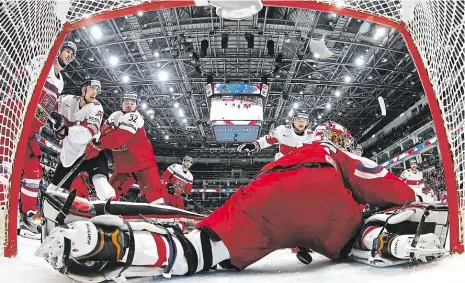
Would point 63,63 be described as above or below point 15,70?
above

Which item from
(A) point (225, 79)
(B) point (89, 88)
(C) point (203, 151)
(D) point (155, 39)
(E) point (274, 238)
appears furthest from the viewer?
(C) point (203, 151)

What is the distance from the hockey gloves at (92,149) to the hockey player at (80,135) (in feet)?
0.15

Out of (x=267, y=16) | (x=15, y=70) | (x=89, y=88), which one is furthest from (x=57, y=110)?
(x=267, y=16)

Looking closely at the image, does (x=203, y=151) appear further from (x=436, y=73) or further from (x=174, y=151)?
(x=436, y=73)

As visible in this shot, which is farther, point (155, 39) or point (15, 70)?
point (155, 39)

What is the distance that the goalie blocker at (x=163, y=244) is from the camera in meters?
1.00

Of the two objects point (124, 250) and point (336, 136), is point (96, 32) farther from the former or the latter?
point (124, 250)

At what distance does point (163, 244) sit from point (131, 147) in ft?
9.40

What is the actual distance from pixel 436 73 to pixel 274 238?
1.02 metres

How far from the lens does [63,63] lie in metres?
2.95

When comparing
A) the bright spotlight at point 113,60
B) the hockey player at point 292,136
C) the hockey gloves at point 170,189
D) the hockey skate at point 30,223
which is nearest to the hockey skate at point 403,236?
the hockey skate at point 30,223

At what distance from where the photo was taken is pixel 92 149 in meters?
3.41

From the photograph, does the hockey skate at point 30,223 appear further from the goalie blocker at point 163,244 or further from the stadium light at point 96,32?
the stadium light at point 96,32

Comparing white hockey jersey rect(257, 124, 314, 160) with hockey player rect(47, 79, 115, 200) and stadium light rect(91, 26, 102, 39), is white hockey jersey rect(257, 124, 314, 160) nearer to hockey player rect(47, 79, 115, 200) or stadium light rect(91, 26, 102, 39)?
hockey player rect(47, 79, 115, 200)
